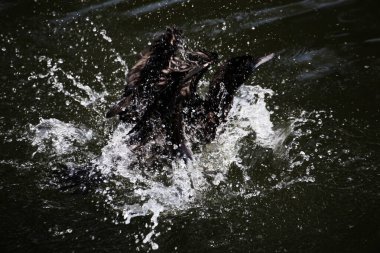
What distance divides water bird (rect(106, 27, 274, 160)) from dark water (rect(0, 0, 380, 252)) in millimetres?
373

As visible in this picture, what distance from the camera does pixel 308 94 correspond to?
5.45 meters

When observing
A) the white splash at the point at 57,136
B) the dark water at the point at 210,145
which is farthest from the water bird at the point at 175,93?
the white splash at the point at 57,136

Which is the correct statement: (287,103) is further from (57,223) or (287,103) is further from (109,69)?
(57,223)

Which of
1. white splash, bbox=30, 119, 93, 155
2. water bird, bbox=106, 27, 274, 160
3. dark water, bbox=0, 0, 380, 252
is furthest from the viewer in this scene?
white splash, bbox=30, 119, 93, 155

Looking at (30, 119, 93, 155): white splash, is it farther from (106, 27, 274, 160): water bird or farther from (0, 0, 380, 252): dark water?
(106, 27, 274, 160): water bird

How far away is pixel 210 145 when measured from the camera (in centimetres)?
466

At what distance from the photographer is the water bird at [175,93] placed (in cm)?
368

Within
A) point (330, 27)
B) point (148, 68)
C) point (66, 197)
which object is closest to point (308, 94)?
point (330, 27)

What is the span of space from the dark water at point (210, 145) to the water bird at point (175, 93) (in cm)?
37

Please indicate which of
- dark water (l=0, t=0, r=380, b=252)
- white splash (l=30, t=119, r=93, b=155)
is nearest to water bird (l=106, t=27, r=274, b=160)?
dark water (l=0, t=0, r=380, b=252)

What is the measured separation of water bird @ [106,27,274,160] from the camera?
3684mm

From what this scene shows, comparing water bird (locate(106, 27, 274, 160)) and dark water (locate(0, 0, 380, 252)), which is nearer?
water bird (locate(106, 27, 274, 160))

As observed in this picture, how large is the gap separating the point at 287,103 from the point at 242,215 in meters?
1.64

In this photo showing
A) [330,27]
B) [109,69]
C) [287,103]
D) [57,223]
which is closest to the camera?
[57,223]
